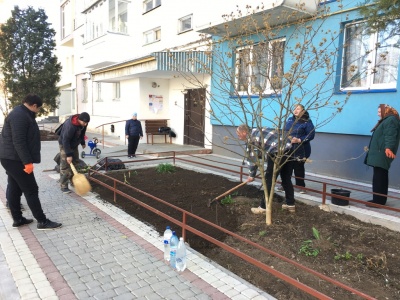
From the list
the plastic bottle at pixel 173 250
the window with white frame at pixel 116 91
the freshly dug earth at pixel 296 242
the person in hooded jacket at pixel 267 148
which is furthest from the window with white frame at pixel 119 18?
the plastic bottle at pixel 173 250

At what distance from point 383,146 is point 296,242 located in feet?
8.13

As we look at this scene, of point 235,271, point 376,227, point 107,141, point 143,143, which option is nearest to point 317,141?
point 376,227

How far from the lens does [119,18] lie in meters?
17.4

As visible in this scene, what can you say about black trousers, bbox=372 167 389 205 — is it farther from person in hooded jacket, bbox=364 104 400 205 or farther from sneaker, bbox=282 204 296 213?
sneaker, bbox=282 204 296 213

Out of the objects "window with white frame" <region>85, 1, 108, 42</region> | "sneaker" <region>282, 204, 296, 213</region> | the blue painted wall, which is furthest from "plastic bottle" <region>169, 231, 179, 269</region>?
"window with white frame" <region>85, 1, 108, 42</region>

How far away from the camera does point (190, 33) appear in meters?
12.4

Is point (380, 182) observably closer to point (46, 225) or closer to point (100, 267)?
point (100, 267)

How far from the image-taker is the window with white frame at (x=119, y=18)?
1675cm

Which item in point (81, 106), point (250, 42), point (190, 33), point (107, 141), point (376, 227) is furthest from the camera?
point (81, 106)

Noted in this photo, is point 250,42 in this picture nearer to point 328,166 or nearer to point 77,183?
point 77,183

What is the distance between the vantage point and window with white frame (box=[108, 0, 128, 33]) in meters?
16.8

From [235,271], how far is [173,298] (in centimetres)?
94

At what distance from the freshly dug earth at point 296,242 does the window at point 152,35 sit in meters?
10.8

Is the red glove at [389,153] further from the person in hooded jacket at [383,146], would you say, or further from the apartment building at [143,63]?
the apartment building at [143,63]
